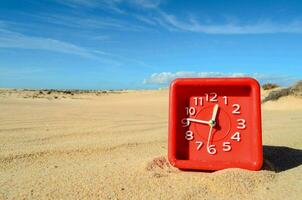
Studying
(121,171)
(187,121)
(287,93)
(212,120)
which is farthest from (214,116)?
(287,93)

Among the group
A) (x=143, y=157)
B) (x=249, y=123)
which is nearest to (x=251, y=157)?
(x=249, y=123)

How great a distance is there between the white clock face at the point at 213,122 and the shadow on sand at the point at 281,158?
343 mm

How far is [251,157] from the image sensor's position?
293 cm

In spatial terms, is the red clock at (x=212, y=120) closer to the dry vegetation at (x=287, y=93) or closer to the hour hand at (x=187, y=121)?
the hour hand at (x=187, y=121)

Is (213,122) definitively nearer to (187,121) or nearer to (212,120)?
(212,120)

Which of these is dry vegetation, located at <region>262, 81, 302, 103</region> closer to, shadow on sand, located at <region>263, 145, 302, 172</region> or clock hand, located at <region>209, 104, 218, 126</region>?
shadow on sand, located at <region>263, 145, 302, 172</region>

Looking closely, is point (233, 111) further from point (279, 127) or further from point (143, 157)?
point (279, 127)

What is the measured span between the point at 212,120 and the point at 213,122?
18mm

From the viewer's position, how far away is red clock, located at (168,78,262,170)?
2.97 m

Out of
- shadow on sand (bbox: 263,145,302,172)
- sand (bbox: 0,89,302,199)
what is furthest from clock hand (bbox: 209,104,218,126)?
shadow on sand (bbox: 263,145,302,172)

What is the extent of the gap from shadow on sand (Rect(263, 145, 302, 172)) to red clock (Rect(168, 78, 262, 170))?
10.8 inches

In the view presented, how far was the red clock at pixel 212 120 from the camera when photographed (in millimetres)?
2967

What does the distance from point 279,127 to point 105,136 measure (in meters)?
2.42

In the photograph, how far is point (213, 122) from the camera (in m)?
3.02
